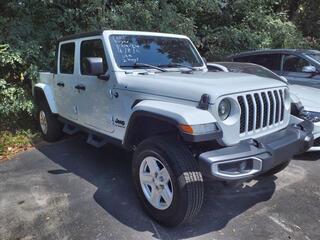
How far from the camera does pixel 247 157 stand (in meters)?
3.30

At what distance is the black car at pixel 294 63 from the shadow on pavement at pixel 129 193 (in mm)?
3215

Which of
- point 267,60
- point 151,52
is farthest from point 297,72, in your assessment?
point 151,52

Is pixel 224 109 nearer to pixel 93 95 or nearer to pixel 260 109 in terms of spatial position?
pixel 260 109

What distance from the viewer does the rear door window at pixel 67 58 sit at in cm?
567

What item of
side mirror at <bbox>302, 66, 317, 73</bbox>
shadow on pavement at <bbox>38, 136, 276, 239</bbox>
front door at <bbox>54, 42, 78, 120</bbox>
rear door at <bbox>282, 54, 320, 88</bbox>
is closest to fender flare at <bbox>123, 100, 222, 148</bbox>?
shadow on pavement at <bbox>38, 136, 276, 239</bbox>

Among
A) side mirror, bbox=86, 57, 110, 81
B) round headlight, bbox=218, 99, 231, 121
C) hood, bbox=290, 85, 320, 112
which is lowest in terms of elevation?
hood, bbox=290, 85, 320, 112

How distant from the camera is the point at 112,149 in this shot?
613 centimetres

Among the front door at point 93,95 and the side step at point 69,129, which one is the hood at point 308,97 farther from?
the side step at point 69,129

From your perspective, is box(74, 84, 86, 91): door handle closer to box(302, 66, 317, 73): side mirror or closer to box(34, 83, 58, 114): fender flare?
box(34, 83, 58, 114): fender flare

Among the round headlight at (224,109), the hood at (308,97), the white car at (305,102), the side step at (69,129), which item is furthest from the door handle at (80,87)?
the hood at (308,97)

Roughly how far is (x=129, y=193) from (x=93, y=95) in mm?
1355

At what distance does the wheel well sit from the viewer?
391cm

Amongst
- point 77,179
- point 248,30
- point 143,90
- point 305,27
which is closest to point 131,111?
point 143,90

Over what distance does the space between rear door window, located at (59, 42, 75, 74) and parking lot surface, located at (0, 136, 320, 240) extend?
1.41 metres
